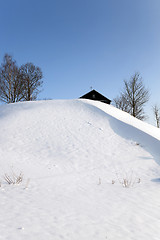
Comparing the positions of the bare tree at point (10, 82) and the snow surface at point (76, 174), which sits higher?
the bare tree at point (10, 82)

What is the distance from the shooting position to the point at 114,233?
2039mm

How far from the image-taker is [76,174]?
4.88 metres

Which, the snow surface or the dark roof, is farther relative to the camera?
the dark roof

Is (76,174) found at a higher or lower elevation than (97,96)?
lower

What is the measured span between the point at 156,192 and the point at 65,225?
2.64 meters

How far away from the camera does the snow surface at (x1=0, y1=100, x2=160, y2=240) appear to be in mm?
2182

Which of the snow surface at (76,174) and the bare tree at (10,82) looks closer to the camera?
the snow surface at (76,174)

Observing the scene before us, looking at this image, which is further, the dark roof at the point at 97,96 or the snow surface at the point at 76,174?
the dark roof at the point at 97,96

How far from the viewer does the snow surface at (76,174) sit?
7.16 ft

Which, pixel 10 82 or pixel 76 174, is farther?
pixel 10 82

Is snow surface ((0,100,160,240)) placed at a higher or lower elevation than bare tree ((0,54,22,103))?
lower

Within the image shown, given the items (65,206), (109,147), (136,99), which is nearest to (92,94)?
(136,99)

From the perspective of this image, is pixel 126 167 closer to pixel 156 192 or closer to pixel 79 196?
pixel 156 192

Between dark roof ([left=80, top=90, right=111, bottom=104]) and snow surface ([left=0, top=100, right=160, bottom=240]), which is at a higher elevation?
dark roof ([left=80, top=90, right=111, bottom=104])
